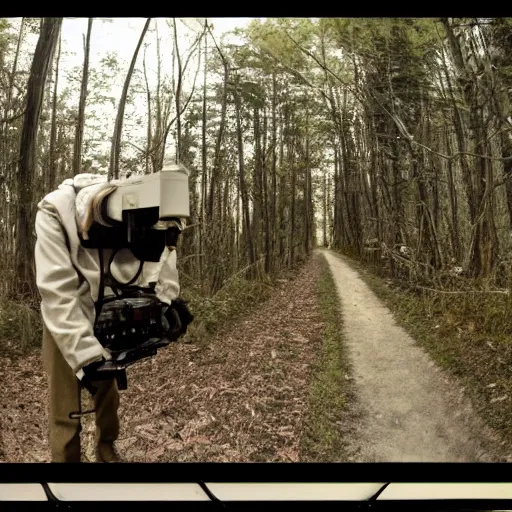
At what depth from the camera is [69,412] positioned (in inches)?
78.5

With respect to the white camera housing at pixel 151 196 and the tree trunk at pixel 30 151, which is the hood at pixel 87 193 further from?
the tree trunk at pixel 30 151

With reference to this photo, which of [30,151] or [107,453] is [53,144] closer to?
[30,151]

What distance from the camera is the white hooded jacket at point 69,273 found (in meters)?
1.88

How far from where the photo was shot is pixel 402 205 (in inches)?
83.3

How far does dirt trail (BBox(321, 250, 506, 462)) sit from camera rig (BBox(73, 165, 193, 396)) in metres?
0.98

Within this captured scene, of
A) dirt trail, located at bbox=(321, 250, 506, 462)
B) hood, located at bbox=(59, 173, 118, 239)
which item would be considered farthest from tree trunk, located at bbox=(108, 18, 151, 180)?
dirt trail, located at bbox=(321, 250, 506, 462)

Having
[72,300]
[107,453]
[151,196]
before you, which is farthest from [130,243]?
[107,453]

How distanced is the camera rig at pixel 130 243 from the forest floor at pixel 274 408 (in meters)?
0.12

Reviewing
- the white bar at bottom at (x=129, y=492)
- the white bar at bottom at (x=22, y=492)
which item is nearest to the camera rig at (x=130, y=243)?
the white bar at bottom at (x=129, y=492)

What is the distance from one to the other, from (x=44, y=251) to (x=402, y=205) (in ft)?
5.39
